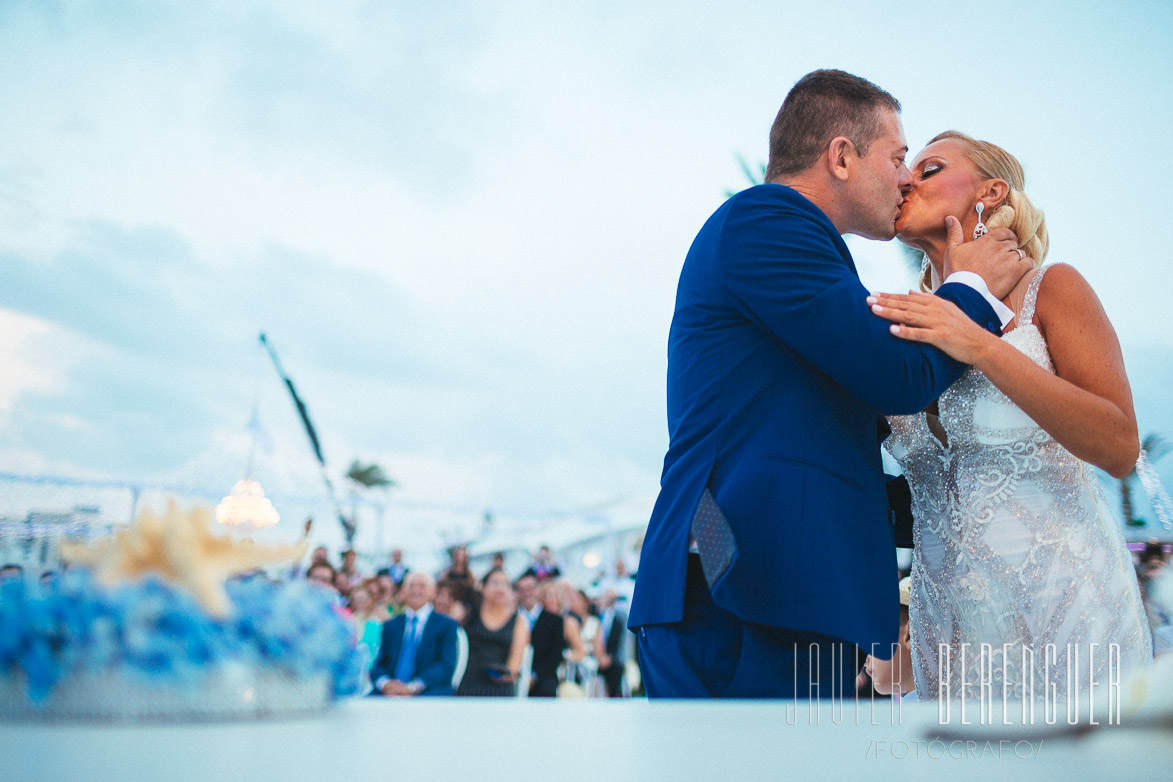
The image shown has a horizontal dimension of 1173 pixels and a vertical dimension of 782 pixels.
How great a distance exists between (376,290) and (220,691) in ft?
131

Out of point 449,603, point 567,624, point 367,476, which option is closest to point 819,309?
point 449,603

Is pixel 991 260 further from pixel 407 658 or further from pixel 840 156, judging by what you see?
pixel 407 658

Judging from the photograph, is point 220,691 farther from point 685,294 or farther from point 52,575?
point 685,294

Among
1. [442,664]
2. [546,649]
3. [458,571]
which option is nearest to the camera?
[442,664]

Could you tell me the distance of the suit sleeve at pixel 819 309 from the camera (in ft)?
5.00

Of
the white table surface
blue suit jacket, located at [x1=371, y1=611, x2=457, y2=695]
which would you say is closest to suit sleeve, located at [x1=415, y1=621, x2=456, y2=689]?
blue suit jacket, located at [x1=371, y1=611, x2=457, y2=695]

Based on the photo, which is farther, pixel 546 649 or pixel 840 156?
pixel 546 649

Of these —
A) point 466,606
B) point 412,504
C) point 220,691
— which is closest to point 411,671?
point 466,606

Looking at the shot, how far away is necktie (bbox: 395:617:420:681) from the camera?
6606 millimetres

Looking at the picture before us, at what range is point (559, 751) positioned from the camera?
0.57 meters

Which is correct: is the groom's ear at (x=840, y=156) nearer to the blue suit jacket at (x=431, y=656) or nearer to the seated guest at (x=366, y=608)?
the blue suit jacket at (x=431, y=656)

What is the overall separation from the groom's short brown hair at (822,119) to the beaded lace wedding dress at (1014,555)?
23.8 inches

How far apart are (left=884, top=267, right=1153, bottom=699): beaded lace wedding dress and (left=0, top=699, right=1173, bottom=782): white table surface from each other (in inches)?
53.9

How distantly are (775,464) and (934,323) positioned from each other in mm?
428
